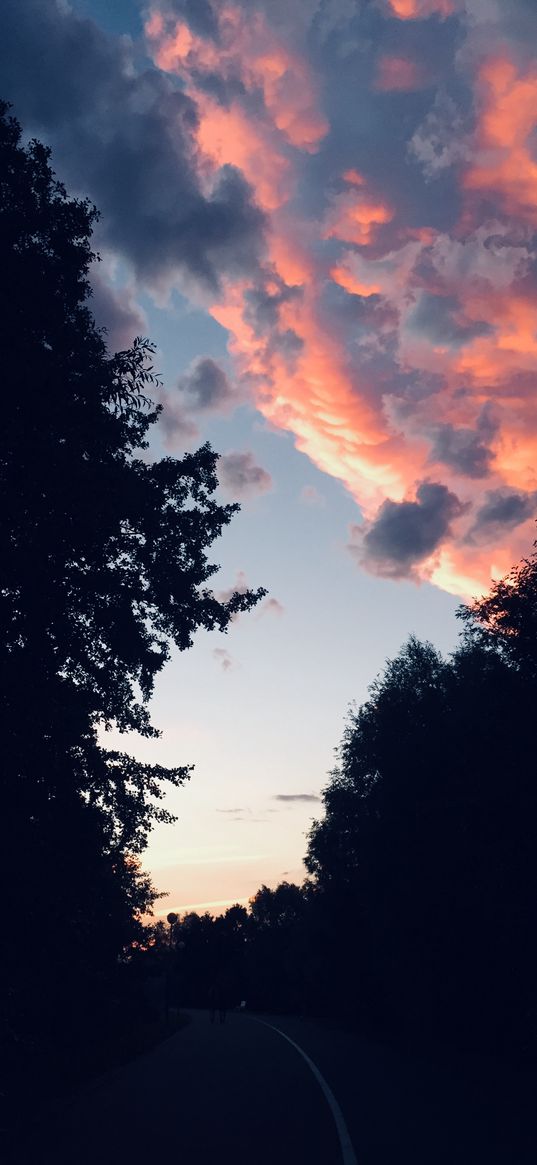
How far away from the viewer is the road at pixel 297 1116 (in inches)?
347

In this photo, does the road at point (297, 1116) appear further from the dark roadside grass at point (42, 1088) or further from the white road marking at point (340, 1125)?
the dark roadside grass at point (42, 1088)

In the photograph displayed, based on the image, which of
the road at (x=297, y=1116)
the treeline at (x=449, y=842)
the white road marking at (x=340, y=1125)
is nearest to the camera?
the white road marking at (x=340, y=1125)

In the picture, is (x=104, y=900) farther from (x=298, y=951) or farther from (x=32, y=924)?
(x=298, y=951)

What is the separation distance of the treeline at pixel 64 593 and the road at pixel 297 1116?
190 centimetres

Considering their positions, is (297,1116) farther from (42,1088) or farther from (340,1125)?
(42,1088)

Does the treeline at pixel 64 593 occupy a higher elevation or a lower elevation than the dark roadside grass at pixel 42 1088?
higher

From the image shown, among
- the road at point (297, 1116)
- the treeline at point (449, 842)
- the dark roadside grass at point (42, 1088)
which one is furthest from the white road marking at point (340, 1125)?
the treeline at point (449, 842)

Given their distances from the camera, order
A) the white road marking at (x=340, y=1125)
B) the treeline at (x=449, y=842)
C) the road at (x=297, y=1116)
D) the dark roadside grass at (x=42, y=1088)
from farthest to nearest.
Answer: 1. the treeline at (x=449, y=842)
2. the dark roadside grass at (x=42, y=1088)
3. the road at (x=297, y=1116)
4. the white road marking at (x=340, y=1125)

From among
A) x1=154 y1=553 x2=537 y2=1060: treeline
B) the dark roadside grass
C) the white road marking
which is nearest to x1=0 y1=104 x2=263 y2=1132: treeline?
the dark roadside grass

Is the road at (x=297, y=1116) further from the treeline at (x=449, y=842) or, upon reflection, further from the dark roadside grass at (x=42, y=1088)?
the treeline at (x=449, y=842)

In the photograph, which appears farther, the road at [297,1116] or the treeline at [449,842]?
the treeline at [449,842]

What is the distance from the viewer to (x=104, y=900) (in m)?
18.8

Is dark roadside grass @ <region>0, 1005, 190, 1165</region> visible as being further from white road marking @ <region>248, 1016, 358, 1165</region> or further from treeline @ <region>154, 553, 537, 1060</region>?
treeline @ <region>154, 553, 537, 1060</region>

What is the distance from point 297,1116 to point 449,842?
1469 centimetres
